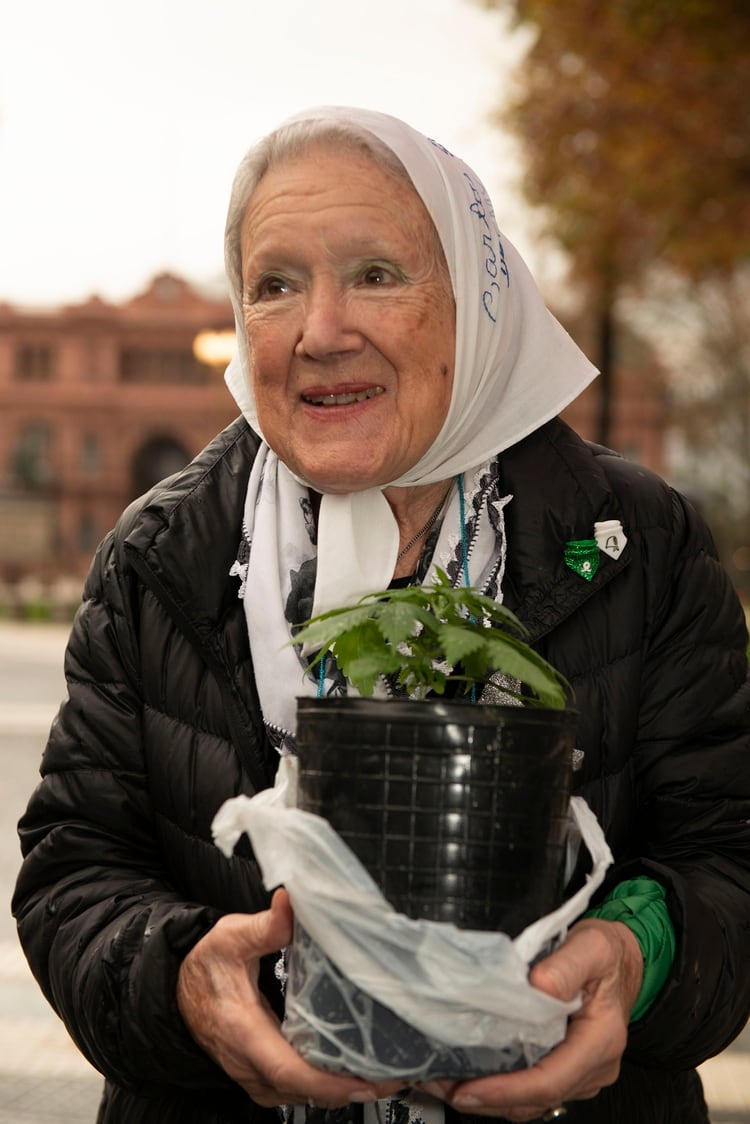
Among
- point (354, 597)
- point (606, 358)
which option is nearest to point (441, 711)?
point (354, 597)

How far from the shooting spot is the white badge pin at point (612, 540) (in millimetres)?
2025

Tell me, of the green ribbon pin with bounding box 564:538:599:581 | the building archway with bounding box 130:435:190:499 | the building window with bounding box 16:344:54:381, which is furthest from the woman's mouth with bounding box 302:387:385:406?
the building window with bounding box 16:344:54:381

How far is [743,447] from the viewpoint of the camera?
36750 millimetres

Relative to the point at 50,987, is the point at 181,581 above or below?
above

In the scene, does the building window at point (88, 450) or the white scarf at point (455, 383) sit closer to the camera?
the white scarf at point (455, 383)

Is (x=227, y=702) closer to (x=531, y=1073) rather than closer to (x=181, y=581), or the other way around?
(x=181, y=581)

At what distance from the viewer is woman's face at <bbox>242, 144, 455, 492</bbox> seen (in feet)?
6.28

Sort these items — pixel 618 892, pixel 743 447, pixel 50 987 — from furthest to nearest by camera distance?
pixel 743 447
pixel 50 987
pixel 618 892

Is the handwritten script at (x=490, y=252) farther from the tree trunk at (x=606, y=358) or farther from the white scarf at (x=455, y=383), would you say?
the tree trunk at (x=606, y=358)

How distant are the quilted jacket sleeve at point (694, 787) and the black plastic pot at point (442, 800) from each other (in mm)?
411

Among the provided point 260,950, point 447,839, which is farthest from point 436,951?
point 260,950

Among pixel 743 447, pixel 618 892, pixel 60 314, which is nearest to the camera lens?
pixel 618 892

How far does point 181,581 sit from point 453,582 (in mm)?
365

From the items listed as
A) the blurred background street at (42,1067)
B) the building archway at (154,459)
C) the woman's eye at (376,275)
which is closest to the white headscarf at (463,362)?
the woman's eye at (376,275)
